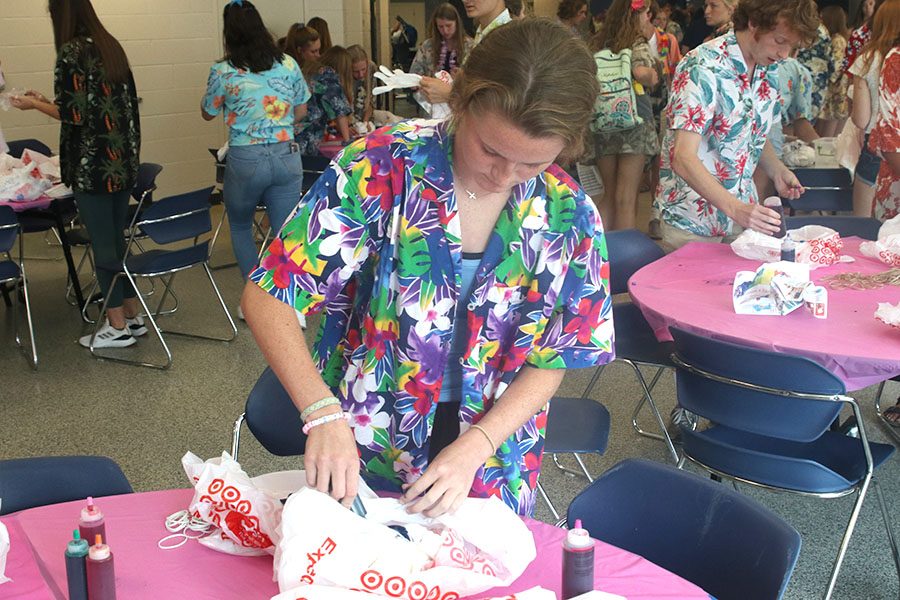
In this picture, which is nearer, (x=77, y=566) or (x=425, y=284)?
(x=77, y=566)

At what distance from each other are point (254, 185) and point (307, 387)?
4.08 meters

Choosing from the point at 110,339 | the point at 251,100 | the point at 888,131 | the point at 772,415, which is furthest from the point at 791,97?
the point at 110,339

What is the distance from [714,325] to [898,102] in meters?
2.00

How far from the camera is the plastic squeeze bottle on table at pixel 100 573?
141cm

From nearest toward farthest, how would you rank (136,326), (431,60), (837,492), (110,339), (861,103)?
(837,492)
(861,103)
(110,339)
(136,326)
(431,60)

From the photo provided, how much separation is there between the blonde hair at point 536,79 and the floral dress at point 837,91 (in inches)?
299

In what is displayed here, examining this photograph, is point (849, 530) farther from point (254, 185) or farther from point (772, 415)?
point (254, 185)

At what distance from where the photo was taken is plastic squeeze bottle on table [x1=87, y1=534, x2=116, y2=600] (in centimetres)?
141

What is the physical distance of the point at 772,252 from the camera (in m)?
3.42

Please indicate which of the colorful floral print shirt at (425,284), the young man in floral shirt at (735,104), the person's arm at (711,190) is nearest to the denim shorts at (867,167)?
the young man in floral shirt at (735,104)

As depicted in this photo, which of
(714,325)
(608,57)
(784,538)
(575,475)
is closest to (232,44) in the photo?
(608,57)

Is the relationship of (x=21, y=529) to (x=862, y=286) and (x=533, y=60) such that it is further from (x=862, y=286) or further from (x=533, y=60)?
(x=862, y=286)

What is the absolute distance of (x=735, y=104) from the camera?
350 cm

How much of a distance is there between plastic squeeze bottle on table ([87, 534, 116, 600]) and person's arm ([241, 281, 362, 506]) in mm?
339
